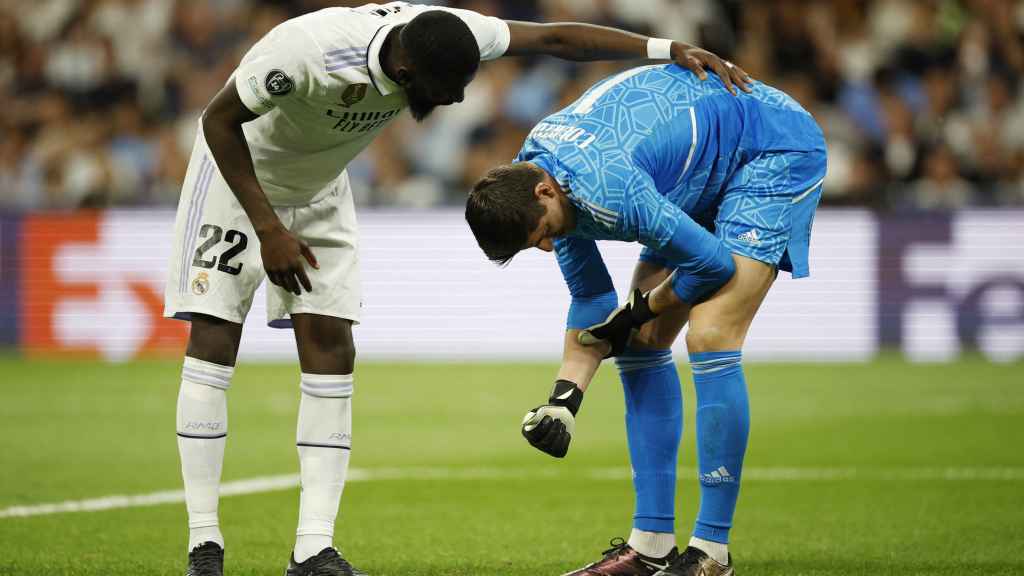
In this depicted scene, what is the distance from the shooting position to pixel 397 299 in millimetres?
14727

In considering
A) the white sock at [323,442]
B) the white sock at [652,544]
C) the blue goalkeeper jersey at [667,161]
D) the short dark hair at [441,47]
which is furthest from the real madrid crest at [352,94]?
the white sock at [652,544]

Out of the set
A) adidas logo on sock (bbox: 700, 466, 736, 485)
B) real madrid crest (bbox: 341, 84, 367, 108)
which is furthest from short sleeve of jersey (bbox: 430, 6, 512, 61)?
adidas logo on sock (bbox: 700, 466, 736, 485)

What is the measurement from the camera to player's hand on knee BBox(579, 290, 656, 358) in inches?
201

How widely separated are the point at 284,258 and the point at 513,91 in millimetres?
12126

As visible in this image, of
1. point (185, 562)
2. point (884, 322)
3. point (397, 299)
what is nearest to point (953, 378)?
point (884, 322)

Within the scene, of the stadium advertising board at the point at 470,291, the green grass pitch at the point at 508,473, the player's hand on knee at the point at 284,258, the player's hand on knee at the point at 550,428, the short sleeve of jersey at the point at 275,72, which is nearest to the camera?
the short sleeve of jersey at the point at 275,72

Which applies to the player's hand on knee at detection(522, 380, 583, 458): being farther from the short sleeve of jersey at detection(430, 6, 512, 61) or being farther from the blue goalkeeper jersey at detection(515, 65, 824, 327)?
the short sleeve of jersey at detection(430, 6, 512, 61)

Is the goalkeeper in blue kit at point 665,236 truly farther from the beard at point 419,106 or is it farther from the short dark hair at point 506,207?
the beard at point 419,106

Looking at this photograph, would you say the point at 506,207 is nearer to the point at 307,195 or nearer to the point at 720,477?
the point at 307,195

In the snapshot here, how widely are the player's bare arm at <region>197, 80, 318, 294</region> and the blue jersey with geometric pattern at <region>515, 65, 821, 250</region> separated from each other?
0.93 meters

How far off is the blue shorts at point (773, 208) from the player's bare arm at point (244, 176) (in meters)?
1.58

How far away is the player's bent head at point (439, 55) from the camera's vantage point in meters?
4.55

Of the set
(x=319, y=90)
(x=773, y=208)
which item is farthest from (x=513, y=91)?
(x=319, y=90)

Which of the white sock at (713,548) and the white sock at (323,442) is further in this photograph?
the white sock at (323,442)
